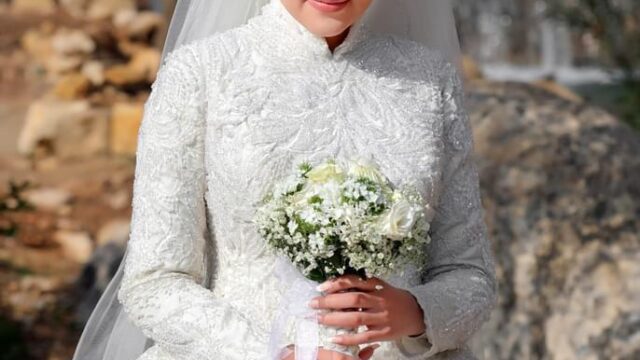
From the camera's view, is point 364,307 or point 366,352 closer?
point 364,307

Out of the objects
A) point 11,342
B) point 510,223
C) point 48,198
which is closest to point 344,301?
point 510,223

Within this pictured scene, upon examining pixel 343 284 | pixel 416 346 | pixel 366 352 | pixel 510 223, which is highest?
pixel 343 284

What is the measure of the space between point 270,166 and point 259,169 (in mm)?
28

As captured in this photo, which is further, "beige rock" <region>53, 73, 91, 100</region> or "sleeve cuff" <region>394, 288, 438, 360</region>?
"beige rock" <region>53, 73, 91, 100</region>

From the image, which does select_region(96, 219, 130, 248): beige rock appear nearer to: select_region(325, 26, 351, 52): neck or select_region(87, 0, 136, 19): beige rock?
select_region(325, 26, 351, 52): neck

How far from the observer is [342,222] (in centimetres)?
277

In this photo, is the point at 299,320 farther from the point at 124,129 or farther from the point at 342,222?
the point at 124,129

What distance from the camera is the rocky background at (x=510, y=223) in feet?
18.0

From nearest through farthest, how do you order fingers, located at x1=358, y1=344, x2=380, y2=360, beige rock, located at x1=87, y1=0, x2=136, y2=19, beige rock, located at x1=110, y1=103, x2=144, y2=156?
fingers, located at x1=358, y1=344, x2=380, y2=360, beige rock, located at x1=110, y1=103, x2=144, y2=156, beige rock, located at x1=87, y1=0, x2=136, y2=19

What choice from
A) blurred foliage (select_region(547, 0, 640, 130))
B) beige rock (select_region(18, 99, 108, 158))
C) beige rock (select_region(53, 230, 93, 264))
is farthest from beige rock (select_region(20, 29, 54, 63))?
blurred foliage (select_region(547, 0, 640, 130))

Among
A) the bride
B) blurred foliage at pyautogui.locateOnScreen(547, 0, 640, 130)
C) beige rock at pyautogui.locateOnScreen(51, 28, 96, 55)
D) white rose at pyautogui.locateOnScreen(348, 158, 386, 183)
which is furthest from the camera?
beige rock at pyautogui.locateOnScreen(51, 28, 96, 55)

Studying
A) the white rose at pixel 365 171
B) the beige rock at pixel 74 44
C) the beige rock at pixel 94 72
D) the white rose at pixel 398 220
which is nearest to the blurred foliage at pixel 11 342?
the white rose at pixel 365 171

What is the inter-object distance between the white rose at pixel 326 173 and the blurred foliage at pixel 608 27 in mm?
7832

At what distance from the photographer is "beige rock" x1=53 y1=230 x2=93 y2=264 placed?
8625 mm
